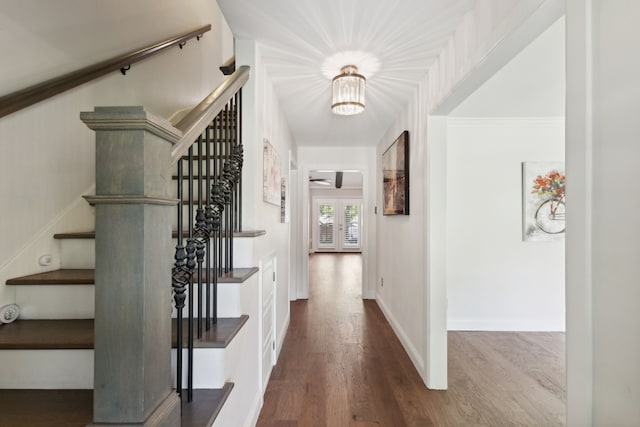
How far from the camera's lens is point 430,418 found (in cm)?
185

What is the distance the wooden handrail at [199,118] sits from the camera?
90 cm

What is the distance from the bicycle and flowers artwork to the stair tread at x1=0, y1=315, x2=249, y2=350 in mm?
3274

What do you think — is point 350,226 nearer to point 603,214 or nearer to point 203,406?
point 203,406

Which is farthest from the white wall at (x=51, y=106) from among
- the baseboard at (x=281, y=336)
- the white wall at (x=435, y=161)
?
the white wall at (x=435, y=161)

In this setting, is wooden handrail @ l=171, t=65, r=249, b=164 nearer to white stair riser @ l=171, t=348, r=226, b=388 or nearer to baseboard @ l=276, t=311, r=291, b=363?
white stair riser @ l=171, t=348, r=226, b=388

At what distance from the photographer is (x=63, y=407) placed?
3.22ft

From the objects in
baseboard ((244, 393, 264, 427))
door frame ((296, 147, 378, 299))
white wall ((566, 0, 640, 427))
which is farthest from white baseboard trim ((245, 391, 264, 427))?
door frame ((296, 147, 378, 299))

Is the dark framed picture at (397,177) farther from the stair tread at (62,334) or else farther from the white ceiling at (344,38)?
the stair tread at (62,334)

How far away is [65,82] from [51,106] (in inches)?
6.1

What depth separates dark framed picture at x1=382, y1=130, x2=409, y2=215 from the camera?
2.74 m

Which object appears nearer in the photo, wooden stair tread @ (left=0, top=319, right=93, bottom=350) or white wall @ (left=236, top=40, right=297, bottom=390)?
wooden stair tread @ (left=0, top=319, right=93, bottom=350)

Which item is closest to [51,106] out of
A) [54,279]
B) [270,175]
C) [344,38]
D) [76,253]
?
[76,253]

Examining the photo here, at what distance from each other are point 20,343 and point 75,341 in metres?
0.18

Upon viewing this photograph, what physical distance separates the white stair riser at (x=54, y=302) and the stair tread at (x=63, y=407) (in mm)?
343
